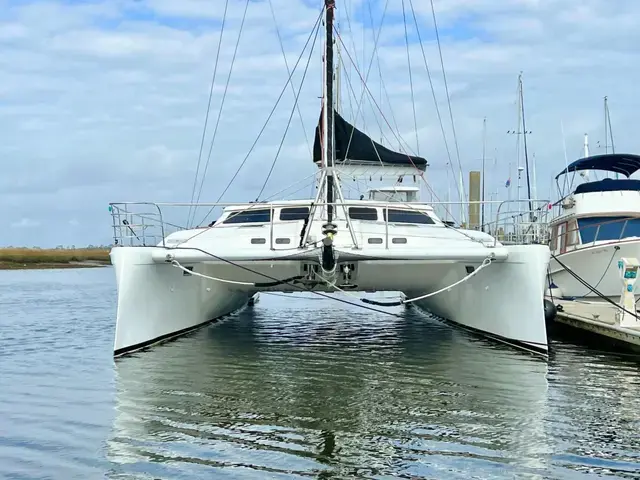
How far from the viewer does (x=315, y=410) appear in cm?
661

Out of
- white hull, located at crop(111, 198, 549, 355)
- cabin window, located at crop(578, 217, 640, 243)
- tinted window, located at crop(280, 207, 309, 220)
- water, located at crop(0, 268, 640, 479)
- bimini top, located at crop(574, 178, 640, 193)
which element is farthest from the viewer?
bimini top, located at crop(574, 178, 640, 193)

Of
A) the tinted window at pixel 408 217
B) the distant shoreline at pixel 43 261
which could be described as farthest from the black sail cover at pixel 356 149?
the distant shoreline at pixel 43 261

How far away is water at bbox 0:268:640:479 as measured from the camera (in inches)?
201

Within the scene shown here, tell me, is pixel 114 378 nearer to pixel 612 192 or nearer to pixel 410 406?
pixel 410 406

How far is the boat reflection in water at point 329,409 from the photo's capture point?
5.12 meters

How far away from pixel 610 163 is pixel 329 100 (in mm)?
11411

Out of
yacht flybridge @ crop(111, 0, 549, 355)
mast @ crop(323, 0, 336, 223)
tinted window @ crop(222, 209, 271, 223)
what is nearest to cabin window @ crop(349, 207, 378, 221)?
yacht flybridge @ crop(111, 0, 549, 355)

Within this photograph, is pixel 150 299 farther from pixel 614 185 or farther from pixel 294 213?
pixel 614 185

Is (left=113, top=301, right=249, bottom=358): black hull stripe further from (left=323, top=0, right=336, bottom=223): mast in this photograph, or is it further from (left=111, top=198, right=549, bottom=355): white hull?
(left=323, top=0, right=336, bottom=223): mast

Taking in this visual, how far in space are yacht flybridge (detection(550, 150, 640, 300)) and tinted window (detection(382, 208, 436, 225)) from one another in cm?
489

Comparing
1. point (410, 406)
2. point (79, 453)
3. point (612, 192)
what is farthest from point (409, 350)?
point (612, 192)

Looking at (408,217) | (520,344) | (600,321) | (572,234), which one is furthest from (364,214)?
(572,234)

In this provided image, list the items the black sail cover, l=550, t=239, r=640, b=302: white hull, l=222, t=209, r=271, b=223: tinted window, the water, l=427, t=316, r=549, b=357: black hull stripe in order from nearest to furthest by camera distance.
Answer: the water < l=427, t=316, r=549, b=357: black hull stripe < l=222, t=209, r=271, b=223: tinted window < the black sail cover < l=550, t=239, r=640, b=302: white hull

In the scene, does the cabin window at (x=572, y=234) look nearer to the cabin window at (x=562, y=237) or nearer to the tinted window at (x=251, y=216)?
the cabin window at (x=562, y=237)
